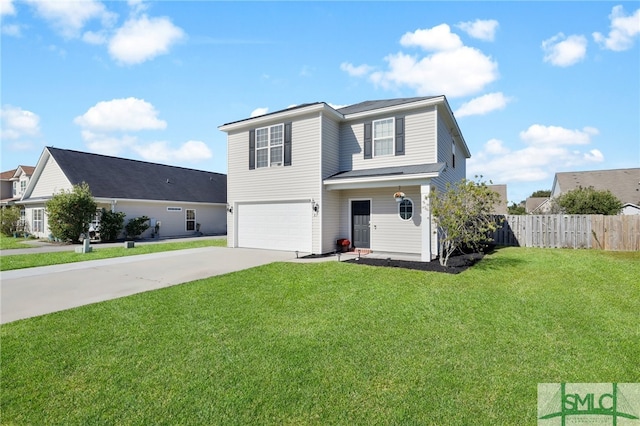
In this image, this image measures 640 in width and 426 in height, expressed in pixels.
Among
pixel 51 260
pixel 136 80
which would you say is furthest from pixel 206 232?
pixel 136 80

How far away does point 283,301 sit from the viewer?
5.93m

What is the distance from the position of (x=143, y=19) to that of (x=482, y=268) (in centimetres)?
1197

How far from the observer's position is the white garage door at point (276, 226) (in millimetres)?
12531

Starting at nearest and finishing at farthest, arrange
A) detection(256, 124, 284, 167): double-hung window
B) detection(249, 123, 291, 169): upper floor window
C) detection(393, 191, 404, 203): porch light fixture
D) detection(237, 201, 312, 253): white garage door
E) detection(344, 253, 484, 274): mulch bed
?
detection(344, 253, 484, 274): mulch bed, detection(393, 191, 404, 203): porch light fixture, detection(237, 201, 312, 253): white garage door, detection(249, 123, 291, 169): upper floor window, detection(256, 124, 284, 167): double-hung window

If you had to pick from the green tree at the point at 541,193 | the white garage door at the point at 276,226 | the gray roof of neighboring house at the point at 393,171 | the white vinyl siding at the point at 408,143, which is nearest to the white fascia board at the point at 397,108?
the white vinyl siding at the point at 408,143

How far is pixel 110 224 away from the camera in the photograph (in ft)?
61.3

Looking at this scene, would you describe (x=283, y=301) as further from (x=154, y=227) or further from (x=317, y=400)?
(x=154, y=227)

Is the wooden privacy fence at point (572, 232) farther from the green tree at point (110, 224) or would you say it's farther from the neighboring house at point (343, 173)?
the green tree at point (110, 224)

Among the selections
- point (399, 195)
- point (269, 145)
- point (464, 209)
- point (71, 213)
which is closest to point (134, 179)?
point (71, 213)

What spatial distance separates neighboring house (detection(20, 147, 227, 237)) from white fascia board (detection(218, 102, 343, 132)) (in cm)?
1079

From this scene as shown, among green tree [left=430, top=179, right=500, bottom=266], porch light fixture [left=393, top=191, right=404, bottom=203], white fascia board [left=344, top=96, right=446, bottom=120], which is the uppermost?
white fascia board [left=344, top=96, right=446, bottom=120]

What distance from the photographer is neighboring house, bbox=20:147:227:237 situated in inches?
785

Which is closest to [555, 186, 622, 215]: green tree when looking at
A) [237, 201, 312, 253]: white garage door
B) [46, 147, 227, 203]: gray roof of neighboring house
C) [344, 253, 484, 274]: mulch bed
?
[344, 253, 484, 274]: mulch bed

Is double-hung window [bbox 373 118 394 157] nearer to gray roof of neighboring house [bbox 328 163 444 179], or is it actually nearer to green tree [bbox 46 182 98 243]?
gray roof of neighboring house [bbox 328 163 444 179]
